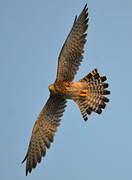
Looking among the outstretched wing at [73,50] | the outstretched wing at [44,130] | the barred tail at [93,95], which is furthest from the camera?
the outstretched wing at [44,130]

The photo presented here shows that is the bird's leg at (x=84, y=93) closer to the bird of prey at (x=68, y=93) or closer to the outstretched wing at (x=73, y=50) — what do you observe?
the bird of prey at (x=68, y=93)

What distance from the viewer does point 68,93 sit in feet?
37.5

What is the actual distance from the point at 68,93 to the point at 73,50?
1.19 m

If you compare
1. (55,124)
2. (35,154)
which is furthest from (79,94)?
(35,154)

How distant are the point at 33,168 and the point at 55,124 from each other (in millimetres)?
1428

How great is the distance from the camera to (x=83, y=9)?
11.1 m

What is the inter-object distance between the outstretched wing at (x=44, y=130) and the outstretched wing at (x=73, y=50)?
2.85 feet

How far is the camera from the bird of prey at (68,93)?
36.6ft

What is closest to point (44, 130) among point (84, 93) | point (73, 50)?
point (84, 93)

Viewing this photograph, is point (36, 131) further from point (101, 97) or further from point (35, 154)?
point (101, 97)

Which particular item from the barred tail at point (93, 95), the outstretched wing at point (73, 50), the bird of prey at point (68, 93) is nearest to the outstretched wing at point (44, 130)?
the bird of prey at point (68, 93)

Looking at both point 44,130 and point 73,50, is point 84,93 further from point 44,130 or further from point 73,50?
point 44,130

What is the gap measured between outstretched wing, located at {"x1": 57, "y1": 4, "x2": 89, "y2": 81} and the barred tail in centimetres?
47

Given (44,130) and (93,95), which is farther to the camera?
(44,130)
